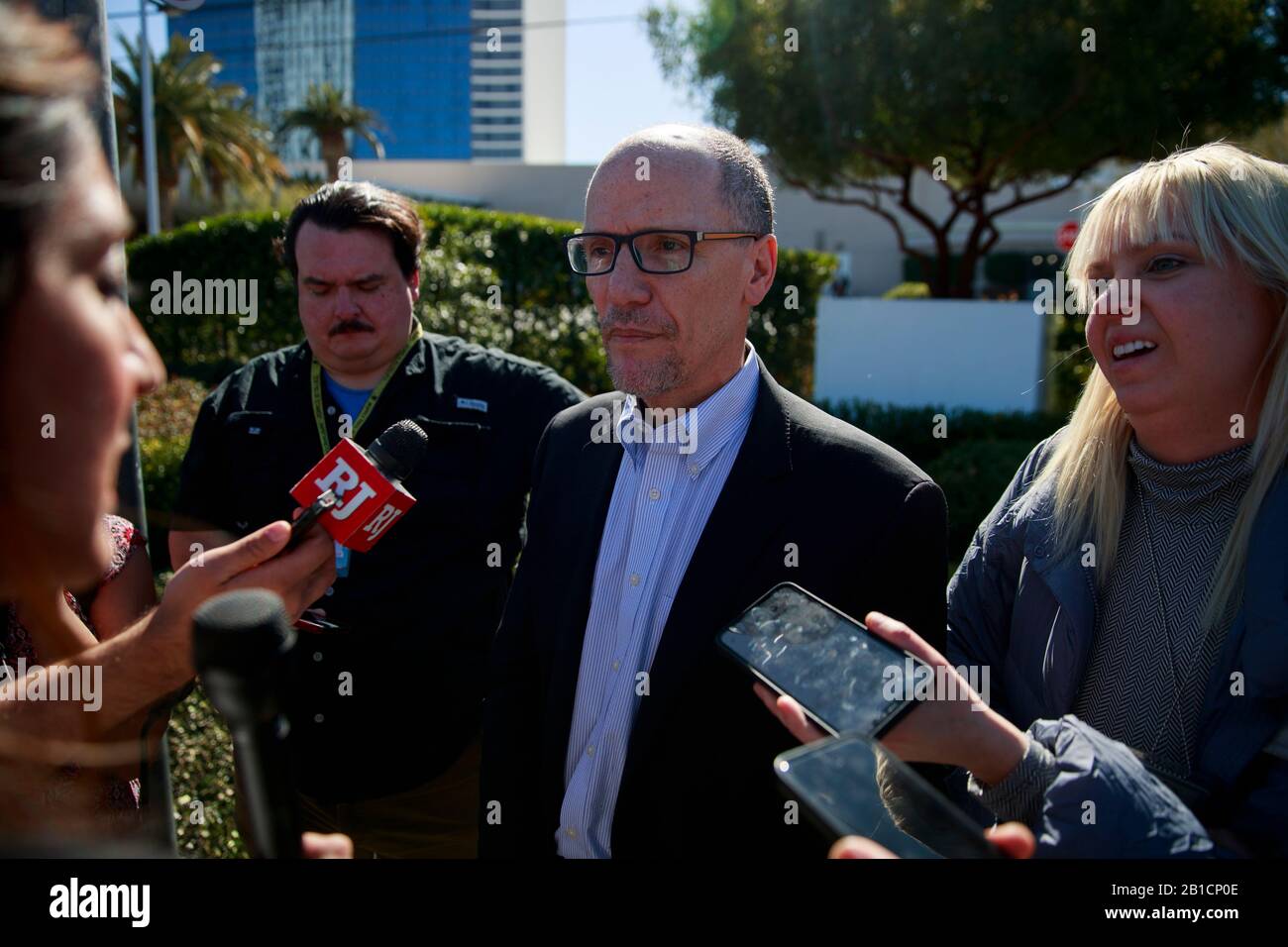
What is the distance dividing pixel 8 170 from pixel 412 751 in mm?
2278

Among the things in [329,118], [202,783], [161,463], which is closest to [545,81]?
[329,118]

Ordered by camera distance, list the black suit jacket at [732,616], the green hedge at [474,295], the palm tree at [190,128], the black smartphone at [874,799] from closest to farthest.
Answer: the black smartphone at [874,799] < the black suit jacket at [732,616] < the green hedge at [474,295] < the palm tree at [190,128]

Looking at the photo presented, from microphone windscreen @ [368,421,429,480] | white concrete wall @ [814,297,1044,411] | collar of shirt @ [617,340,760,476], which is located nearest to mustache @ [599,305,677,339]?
collar of shirt @ [617,340,760,476]

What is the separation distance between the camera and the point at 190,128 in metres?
22.7

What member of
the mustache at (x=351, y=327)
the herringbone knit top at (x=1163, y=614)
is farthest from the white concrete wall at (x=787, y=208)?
the herringbone knit top at (x=1163, y=614)

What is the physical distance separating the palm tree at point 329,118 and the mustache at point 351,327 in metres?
34.2

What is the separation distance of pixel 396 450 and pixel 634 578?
0.59 meters

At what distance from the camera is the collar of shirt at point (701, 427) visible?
→ 6.93 ft

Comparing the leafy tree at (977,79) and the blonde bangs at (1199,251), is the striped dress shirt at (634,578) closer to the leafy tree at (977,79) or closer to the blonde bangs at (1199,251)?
the blonde bangs at (1199,251)

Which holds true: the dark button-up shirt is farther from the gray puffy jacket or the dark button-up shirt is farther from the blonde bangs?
the blonde bangs

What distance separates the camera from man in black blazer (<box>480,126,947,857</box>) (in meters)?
1.88

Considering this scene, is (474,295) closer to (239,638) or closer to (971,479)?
(971,479)

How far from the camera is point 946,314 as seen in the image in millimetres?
11844

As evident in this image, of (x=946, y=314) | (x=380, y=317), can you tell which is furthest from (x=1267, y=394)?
(x=946, y=314)
